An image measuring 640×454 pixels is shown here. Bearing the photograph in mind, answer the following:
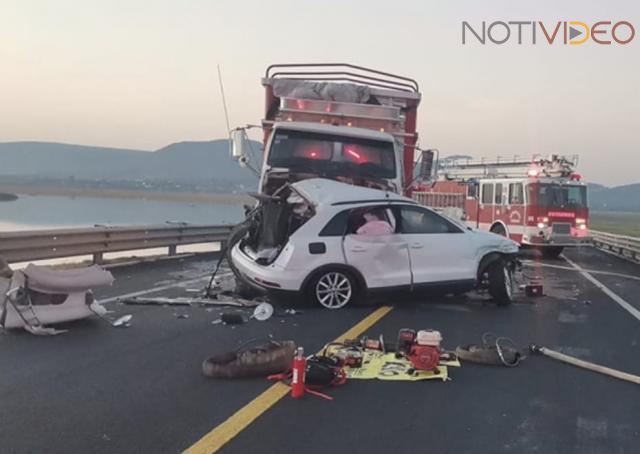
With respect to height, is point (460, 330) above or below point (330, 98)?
below

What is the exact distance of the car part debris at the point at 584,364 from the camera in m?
5.98

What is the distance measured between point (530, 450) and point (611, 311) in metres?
6.51

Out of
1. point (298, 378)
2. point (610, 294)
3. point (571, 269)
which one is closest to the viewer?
point (298, 378)

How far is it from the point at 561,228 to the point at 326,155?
1185 cm

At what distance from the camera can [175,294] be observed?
1001cm

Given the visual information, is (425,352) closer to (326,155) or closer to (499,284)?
(499,284)

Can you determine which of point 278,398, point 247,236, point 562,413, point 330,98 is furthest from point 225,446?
point 330,98

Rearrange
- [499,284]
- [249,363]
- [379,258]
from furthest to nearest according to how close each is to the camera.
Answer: [499,284], [379,258], [249,363]

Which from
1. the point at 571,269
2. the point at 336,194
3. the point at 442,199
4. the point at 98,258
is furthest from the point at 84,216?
the point at 336,194

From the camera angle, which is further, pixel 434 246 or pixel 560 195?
pixel 560 195

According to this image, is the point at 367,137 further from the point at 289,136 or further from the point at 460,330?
the point at 460,330

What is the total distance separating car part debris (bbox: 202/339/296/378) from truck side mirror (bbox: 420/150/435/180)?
7.99 meters

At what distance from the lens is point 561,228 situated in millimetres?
20891

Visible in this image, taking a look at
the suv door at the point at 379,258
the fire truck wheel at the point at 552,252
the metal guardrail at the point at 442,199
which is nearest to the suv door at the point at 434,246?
the suv door at the point at 379,258
